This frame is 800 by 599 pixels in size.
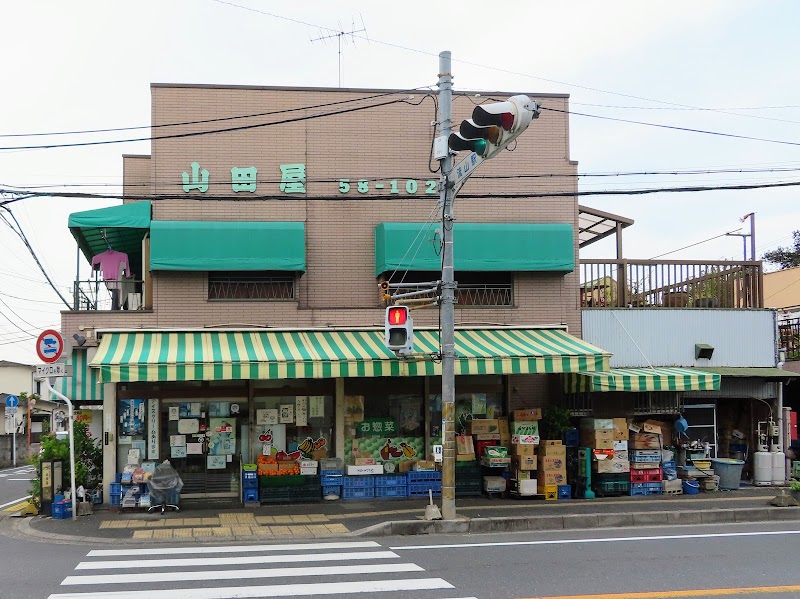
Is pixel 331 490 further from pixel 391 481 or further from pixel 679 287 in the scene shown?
pixel 679 287

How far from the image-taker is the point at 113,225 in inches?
640

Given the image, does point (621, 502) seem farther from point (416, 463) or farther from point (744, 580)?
point (744, 580)

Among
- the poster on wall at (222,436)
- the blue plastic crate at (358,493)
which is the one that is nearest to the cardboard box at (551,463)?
the blue plastic crate at (358,493)

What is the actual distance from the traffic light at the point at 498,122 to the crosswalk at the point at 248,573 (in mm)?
5956

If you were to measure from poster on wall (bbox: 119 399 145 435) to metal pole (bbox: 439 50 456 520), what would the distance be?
6267 mm

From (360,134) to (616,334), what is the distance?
288 inches

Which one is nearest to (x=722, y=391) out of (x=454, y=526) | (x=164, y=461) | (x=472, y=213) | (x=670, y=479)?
(x=670, y=479)

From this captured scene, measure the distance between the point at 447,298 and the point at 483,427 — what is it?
432 cm

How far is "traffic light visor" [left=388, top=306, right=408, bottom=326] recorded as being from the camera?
14117mm

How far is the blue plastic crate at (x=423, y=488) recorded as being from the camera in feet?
55.9

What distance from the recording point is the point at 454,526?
13891mm

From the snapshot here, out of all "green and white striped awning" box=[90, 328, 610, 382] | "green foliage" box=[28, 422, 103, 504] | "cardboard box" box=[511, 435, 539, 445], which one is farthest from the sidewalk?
"green and white striped awning" box=[90, 328, 610, 382]

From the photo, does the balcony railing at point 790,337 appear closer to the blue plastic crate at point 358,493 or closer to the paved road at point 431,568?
the paved road at point 431,568

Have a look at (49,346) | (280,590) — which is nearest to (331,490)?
(49,346)
